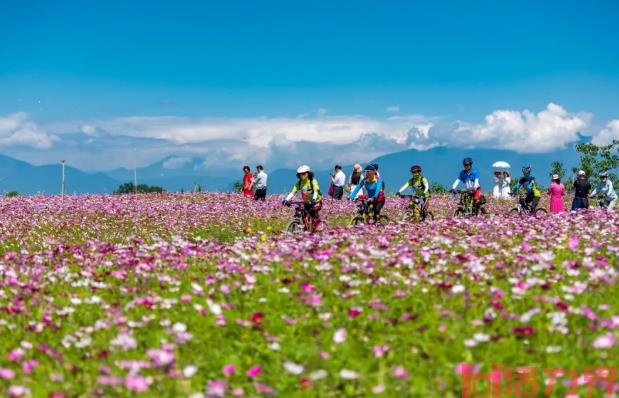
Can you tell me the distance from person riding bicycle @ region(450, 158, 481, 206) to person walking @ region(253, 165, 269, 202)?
459 inches

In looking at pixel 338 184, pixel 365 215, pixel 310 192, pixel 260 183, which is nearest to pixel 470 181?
pixel 365 215

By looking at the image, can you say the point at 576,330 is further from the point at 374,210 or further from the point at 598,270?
the point at 374,210

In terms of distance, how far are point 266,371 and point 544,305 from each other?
3.07 meters

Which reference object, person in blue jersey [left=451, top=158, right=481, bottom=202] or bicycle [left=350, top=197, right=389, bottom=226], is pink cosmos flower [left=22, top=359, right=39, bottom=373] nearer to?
bicycle [left=350, top=197, right=389, bottom=226]

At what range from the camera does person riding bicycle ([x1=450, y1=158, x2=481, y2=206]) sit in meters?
21.0

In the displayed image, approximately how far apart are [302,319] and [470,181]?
1572 cm

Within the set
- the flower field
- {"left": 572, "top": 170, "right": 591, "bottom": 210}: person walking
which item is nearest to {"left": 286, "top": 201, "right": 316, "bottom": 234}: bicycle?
the flower field

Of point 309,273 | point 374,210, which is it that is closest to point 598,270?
point 309,273

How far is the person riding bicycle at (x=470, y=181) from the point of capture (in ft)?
68.7

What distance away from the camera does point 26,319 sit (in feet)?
24.7

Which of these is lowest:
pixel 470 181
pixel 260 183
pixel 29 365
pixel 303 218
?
pixel 29 365

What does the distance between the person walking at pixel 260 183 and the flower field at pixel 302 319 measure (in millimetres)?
19742

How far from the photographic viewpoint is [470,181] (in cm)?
2153

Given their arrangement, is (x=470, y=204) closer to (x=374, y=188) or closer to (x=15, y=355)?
(x=374, y=188)
